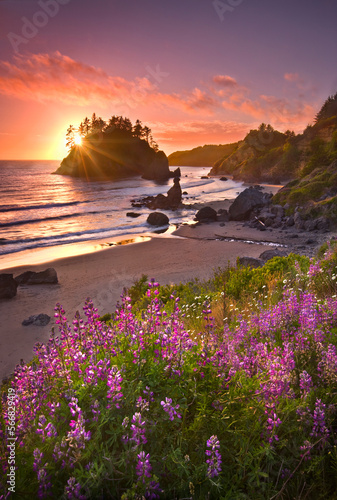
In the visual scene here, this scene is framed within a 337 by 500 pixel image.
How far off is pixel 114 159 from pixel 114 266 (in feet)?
335

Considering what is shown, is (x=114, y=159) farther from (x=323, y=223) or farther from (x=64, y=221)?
(x=323, y=223)

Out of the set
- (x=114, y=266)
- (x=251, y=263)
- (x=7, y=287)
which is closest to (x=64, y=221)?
(x=114, y=266)

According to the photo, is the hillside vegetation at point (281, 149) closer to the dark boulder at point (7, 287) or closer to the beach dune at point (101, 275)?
the beach dune at point (101, 275)

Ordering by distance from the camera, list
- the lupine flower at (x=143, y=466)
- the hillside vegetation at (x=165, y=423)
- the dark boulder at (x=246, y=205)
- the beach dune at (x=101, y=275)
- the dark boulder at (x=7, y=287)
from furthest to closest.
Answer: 1. the dark boulder at (x=246, y=205)
2. the dark boulder at (x=7, y=287)
3. the beach dune at (x=101, y=275)
4. the hillside vegetation at (x=165, y=423)
5. the lupine flower at (x=143, y=466)

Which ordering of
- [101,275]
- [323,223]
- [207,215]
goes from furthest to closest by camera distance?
[207,215]
[323,223]
[101,275]

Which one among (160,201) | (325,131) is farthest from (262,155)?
(160,201)

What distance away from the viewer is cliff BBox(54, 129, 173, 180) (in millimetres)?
106375

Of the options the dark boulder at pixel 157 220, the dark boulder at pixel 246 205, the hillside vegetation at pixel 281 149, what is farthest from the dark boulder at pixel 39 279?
the hillside vegetation at pixel 281 149

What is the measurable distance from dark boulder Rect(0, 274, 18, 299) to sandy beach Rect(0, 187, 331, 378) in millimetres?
261

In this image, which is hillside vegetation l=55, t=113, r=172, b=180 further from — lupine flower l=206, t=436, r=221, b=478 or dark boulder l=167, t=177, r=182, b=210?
lupine flower l=206, t=436, r=221, b=478

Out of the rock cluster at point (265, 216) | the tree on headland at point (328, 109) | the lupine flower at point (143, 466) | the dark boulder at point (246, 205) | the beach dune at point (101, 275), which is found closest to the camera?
the lupine flower at point (143, 466)

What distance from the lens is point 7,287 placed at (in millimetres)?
13492

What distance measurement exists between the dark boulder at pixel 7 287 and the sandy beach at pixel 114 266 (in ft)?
0.86

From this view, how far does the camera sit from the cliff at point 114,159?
106 meters
